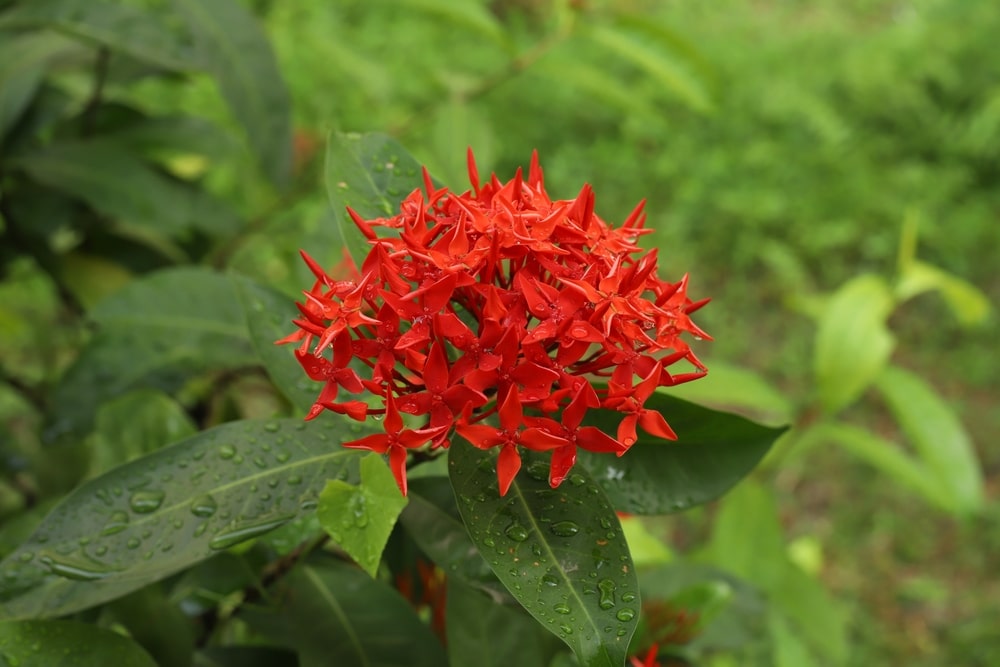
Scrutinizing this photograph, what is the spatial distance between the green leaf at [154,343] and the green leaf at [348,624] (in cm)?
38

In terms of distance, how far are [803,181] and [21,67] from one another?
9.90 ft

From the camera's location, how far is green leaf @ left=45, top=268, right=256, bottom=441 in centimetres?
109

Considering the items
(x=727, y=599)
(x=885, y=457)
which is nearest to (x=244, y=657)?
(x=727, y=599)

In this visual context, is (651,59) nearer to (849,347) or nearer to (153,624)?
(849,347)

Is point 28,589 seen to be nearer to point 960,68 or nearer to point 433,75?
point 433,75

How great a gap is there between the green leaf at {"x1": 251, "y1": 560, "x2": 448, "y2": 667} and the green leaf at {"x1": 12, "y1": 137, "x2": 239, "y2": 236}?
2.00 ft

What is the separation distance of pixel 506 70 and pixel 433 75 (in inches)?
5.7

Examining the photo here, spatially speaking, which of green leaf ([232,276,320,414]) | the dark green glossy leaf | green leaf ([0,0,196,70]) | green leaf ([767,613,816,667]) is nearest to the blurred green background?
green leaf ([0,0,196,70])

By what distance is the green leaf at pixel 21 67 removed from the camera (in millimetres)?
1195

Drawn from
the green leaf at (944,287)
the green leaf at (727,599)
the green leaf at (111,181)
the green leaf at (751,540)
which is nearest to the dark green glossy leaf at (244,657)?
the green leaf at (727,599)

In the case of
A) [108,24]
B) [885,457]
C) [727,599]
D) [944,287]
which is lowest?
[885,457]

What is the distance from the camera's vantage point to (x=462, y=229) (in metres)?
0.66

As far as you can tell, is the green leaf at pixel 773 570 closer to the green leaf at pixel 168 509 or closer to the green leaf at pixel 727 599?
the green leaf at pixel 727 599

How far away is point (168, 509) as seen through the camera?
2.32 ft
